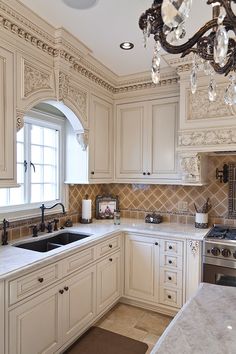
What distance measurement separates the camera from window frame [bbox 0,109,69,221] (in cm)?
234

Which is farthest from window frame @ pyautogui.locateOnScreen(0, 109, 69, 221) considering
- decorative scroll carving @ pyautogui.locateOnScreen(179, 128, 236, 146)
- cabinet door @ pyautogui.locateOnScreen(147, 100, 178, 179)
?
decorative scroll carving @ pyautogui.locateOnScreen(179, 128, 236, 146)

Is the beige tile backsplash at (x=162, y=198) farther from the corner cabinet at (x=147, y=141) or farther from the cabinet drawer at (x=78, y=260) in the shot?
the cabinet drawer at (x=78, y=260)

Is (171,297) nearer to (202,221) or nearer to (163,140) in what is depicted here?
(202,221)

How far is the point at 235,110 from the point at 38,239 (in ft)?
7.26

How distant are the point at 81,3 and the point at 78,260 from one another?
1.94 metres

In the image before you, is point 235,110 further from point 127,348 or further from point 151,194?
point 127,348

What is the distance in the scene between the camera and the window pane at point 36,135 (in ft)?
8.68

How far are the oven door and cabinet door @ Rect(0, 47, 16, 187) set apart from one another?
6.14 ft

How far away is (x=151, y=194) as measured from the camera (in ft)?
10.8

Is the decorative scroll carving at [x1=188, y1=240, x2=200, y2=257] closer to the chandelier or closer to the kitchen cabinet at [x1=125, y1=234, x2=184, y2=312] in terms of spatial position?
the kitchen cabinet at [x1=125, y1=234, x2=184, y2=312]

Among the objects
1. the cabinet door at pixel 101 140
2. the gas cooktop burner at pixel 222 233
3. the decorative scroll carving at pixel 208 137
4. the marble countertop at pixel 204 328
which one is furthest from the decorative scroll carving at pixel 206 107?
the marble countertop at pixel 204 328

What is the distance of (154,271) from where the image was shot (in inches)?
107

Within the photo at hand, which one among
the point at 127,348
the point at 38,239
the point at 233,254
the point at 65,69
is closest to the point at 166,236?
the point at 233,254

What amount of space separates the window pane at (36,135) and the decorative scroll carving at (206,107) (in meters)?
1.57
